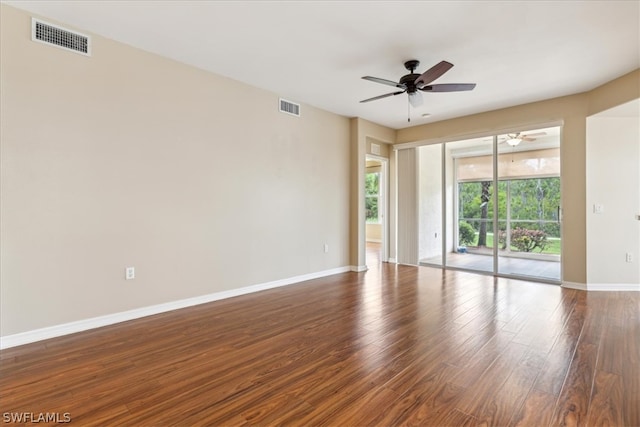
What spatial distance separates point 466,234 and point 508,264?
916mm

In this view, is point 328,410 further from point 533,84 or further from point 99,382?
point 533,84

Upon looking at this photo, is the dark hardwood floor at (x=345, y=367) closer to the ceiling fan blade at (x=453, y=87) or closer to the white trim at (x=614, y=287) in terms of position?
the white trim at (x=614, y=287)

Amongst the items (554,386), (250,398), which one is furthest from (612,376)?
(250,398)

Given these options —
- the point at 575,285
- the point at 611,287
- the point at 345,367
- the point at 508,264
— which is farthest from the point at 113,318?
the point at 611,287

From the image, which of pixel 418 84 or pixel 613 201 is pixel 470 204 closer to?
pixel 613 201

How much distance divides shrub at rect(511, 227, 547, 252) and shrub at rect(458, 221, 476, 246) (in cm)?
70

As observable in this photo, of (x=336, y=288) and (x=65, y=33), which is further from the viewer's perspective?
(x=336, y=288)

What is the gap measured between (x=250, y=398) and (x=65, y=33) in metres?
3.68

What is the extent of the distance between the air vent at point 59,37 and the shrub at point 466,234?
6399 mm

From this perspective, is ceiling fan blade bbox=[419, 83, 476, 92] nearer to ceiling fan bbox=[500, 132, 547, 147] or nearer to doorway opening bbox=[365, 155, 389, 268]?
ceiling fan bbox=[500, 132, 547, 147]

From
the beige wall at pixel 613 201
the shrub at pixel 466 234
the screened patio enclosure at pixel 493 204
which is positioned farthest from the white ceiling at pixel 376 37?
the shrub at pixel 466 234

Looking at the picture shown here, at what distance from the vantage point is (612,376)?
2172 mm

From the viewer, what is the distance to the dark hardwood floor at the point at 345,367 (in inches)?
70.9

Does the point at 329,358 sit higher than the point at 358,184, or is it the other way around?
the point at 358,184
